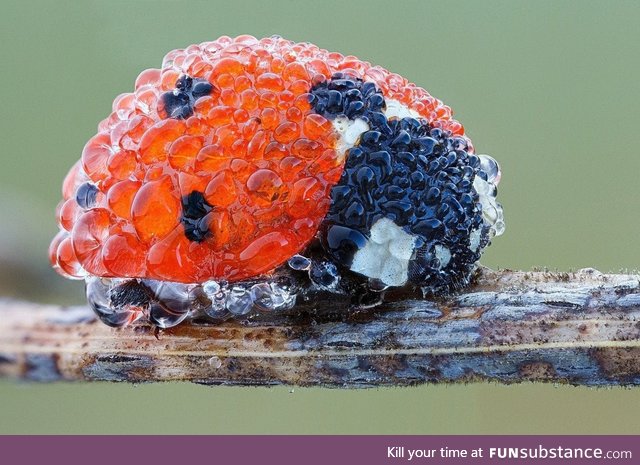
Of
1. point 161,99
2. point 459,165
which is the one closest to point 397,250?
point 459,165

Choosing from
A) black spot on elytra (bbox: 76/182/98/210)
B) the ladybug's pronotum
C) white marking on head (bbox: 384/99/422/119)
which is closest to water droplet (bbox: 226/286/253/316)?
the ladybug's pronotum

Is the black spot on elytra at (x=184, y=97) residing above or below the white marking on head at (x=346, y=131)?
above

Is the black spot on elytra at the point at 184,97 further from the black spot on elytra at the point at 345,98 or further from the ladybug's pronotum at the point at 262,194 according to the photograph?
the black spot on elytra at the point at 345,98

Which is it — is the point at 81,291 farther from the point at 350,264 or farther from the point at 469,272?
the point at 469,272

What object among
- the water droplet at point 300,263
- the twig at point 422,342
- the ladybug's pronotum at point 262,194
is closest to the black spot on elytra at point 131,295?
the ladybug's pronotum at point 262,194

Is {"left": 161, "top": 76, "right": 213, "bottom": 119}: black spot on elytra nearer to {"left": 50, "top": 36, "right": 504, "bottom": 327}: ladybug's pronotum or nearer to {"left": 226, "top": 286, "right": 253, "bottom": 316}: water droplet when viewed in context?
{"left": 50, "top": 36, "right": 504, "bottom": 327}: ladybug's pronotum

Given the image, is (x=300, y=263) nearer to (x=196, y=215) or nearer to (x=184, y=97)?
(x=196, y=215)

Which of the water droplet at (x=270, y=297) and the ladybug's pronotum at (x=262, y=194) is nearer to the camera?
the ladybug's pronotum at (x=262, y=194)
